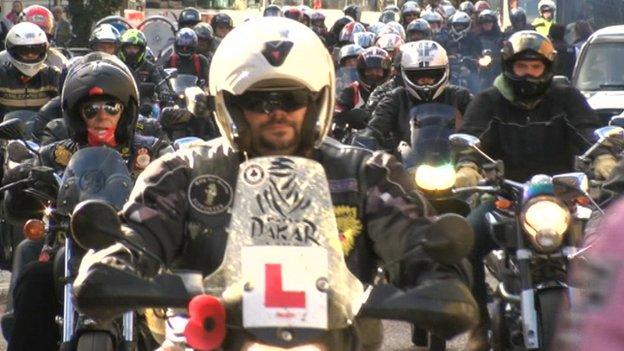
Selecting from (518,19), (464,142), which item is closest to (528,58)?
(464,142)

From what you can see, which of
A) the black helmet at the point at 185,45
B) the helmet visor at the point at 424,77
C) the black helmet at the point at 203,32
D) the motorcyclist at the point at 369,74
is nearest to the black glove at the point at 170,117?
the helmet visor at the point at 424,77

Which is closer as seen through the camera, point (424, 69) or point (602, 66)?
point (424, 69)

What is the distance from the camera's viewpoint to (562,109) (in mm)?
9070

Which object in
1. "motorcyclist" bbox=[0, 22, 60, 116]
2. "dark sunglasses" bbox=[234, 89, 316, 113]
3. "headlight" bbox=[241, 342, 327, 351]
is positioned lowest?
"headlight" bbox=[241, 342, 327, 351]

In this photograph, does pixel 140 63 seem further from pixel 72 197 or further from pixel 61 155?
pixel 72 197

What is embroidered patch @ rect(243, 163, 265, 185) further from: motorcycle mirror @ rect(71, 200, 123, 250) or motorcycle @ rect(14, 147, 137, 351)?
motorcycle @ rect(14, 147, 137, 351)

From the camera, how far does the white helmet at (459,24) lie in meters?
32.7

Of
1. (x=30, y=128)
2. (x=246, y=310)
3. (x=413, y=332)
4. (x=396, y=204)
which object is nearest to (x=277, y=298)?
(x=246, y=310)

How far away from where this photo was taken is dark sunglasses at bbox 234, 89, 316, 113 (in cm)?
455

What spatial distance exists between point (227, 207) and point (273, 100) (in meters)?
0.28

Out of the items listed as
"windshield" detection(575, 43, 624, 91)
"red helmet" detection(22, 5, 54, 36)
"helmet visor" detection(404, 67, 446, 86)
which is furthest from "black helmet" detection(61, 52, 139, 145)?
"red helmet" detection(22, 5, 54, 36)

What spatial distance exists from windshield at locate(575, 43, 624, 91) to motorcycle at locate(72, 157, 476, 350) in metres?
13.9

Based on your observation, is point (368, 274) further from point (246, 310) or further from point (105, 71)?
point (105, 71)

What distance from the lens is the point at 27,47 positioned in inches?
566
